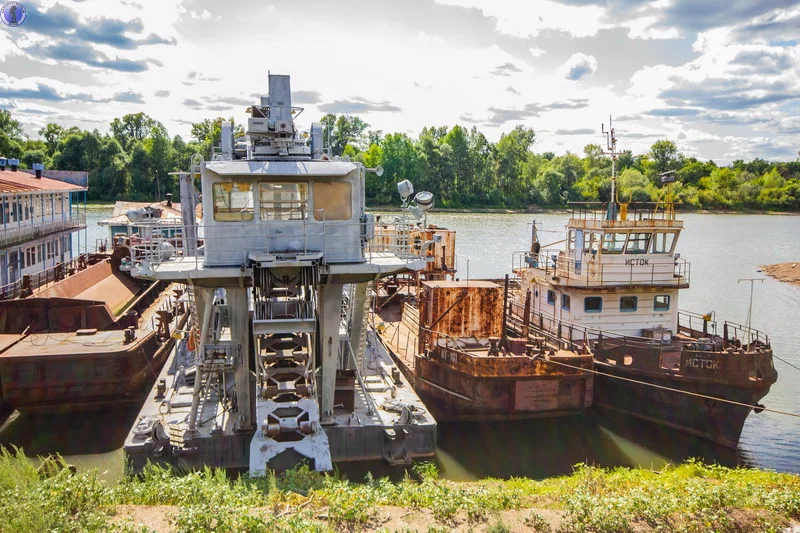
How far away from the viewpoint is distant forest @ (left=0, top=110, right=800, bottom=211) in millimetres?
83875

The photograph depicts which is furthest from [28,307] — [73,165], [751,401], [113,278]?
[73,165]

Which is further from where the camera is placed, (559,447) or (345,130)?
(345,130)

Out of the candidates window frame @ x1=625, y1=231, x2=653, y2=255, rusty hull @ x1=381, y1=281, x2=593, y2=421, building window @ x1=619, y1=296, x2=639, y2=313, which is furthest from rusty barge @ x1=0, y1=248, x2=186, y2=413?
window frame @ x1=625, y1=231, x2=653, y2=255

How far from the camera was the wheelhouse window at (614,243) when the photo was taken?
62.6 ft

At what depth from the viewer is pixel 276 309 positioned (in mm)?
14383

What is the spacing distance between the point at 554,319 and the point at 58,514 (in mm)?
15272

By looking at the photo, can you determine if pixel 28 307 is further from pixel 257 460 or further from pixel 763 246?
pixel 763 246

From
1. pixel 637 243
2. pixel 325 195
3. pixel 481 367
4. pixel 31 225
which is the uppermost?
pixel 325 195

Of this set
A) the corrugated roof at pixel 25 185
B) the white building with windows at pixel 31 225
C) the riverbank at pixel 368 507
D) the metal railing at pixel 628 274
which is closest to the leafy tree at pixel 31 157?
the white building with windows at pixel 31 225

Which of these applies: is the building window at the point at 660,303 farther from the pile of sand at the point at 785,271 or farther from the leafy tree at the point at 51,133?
the leafy tree at the point at 51,133

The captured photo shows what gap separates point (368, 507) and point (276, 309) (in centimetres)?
639

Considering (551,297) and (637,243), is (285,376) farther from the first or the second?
(637,243)

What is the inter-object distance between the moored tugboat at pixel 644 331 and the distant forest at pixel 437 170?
59.1 m

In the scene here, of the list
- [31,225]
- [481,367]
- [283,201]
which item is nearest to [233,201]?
[283,201]
